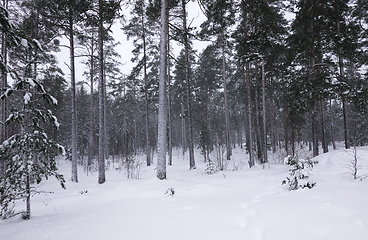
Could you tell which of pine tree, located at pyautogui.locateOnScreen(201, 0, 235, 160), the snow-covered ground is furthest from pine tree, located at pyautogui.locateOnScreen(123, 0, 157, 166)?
the snow-covered ground

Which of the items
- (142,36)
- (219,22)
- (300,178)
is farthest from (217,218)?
(142,36)

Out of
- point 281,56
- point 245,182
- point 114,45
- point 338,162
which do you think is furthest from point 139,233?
point 114,45

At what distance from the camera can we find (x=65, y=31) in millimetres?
10836

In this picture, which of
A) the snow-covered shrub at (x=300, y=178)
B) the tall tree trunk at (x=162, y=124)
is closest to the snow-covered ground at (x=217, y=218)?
the snow-covered shrub at (x=300, y=178)

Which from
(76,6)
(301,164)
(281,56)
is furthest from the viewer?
(281,56)

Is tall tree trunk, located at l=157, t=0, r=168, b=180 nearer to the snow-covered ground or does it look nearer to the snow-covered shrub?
the snow-covered ground

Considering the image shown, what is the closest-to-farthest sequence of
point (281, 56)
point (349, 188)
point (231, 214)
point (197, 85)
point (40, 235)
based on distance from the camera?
point (40, 235), point (231, 214), point (349, 188), point (281, 56), point (197, 85)

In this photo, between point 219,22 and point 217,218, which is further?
point 219,22

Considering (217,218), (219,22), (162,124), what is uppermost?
(219,22)

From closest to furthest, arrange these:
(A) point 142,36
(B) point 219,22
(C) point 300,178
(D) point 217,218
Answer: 1. (D) point 217,218
2. (C) point 300,178
3. (B) point 219,22
4. (A) point 142,36

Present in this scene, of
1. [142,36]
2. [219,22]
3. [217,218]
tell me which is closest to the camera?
[217,218]

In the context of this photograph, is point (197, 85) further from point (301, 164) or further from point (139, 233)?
point (139, 233)

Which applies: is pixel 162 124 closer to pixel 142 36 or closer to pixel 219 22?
pixel 219 22

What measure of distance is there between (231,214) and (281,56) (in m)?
14.1
